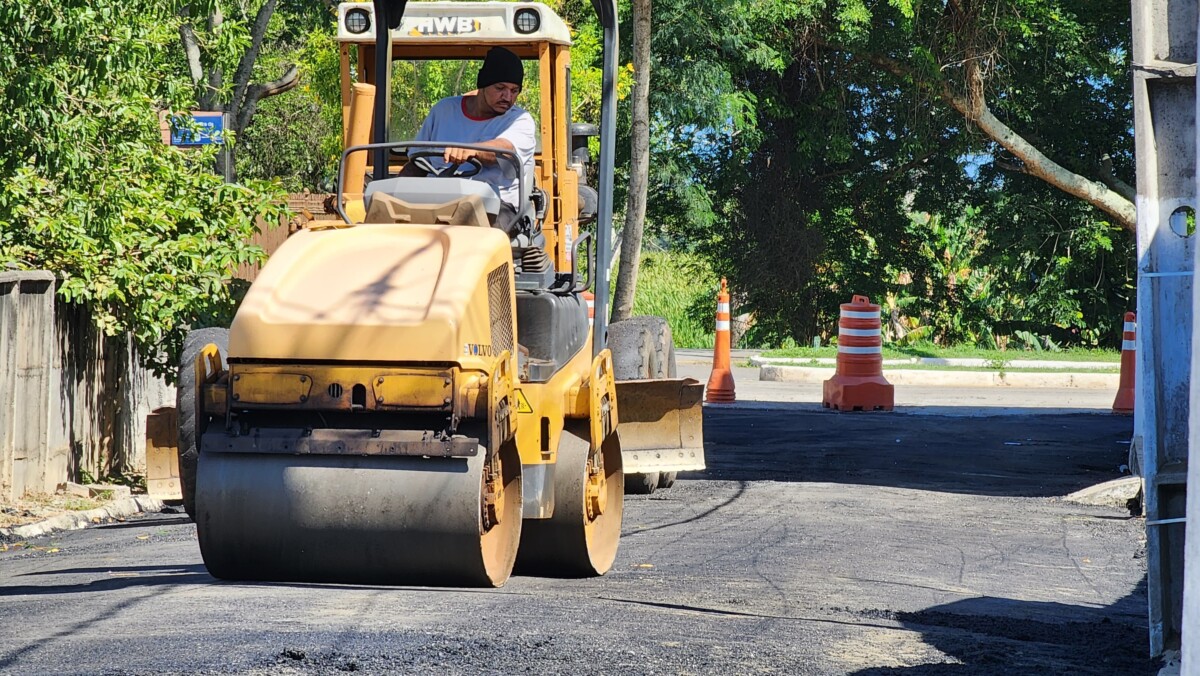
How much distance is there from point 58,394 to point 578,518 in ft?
17.8

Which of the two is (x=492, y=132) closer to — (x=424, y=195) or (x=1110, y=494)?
(x=424, y=195)

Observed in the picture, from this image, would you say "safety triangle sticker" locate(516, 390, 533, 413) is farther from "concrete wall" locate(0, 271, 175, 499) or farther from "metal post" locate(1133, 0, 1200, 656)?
"concrete wall" locate(0, 271, 175, 499)

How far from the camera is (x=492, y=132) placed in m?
7.25

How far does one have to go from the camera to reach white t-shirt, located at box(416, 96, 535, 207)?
6.95 meters

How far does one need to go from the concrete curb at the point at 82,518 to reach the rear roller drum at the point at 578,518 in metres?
3.74

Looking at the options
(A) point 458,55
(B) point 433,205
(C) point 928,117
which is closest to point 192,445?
(B) point 433,205

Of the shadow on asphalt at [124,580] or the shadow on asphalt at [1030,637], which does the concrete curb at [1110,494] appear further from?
the shadow on asphalt at [124,580]

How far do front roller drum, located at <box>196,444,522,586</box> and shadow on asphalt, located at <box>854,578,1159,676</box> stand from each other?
4.91 feet

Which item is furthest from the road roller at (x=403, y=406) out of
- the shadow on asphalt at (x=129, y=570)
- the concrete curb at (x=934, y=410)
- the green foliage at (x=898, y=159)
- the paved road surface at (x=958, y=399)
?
the green foliage at (x=898, y=159)

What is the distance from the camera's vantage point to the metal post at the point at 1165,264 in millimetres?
5508

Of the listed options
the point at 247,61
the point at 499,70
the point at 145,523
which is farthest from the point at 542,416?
the point at 247,61

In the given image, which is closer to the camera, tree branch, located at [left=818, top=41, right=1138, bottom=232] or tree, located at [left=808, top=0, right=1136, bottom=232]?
tree branch, located at [left=818, top=41, right=1138, bottom=232]

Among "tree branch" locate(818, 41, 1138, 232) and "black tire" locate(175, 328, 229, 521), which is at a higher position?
"tree branch" locate(818, 41, 1138, 232)

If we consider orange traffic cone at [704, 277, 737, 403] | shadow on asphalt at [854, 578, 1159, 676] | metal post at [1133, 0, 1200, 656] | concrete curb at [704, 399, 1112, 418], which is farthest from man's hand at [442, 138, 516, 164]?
orange traffic cone at [704, 277, 737, 403]
